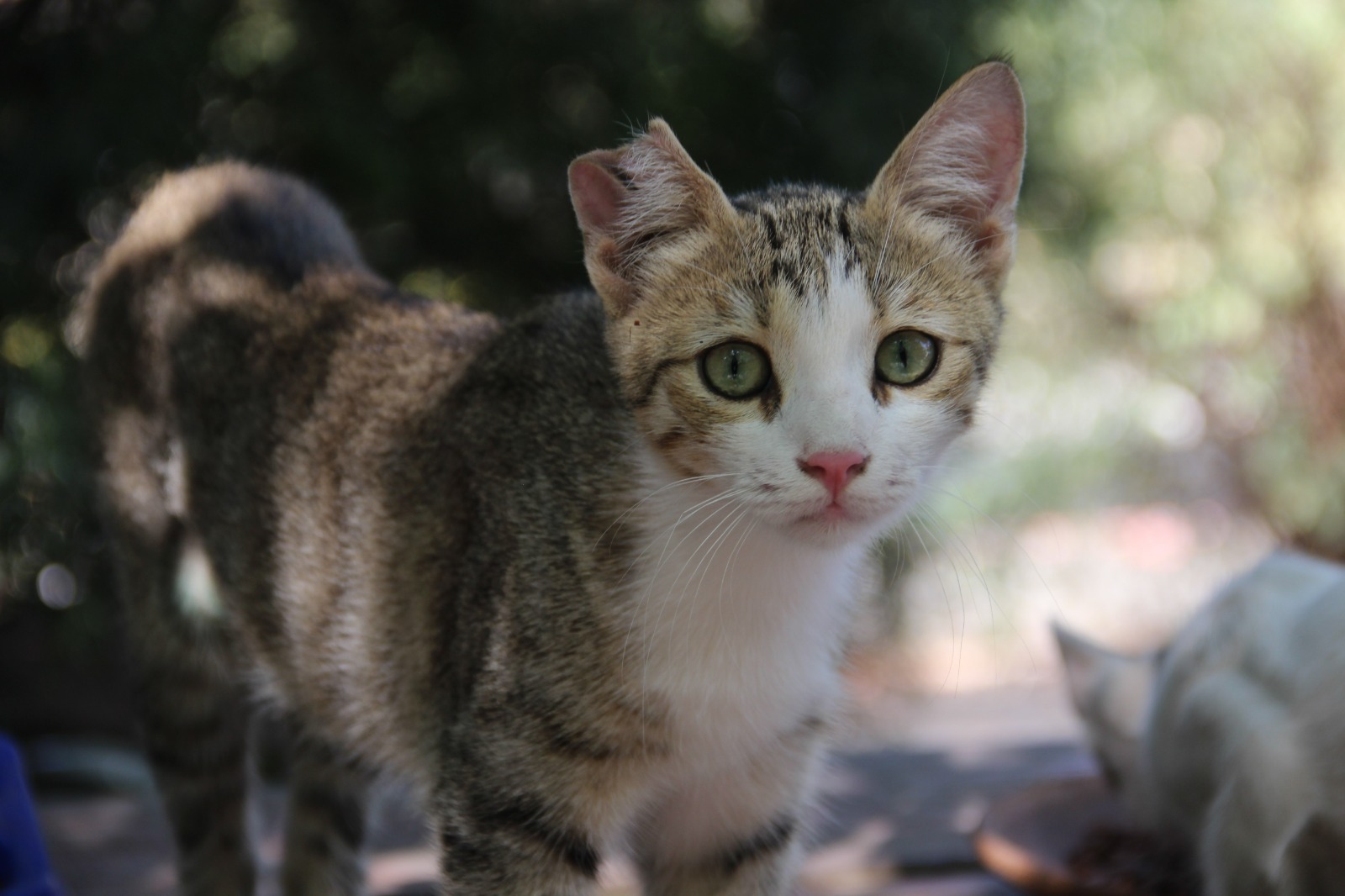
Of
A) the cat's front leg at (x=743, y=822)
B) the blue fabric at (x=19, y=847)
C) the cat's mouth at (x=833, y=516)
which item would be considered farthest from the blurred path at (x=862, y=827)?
the cat's mouth at (x=833, y=516)

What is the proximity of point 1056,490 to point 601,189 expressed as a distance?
4.11 m

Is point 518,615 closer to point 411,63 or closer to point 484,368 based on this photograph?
point 484,368

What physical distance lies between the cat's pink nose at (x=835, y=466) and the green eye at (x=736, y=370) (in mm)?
151

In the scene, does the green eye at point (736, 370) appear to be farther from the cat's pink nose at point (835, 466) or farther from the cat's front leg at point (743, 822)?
the cat's front leg at point (743, 822)

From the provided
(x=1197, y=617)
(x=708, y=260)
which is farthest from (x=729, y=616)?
(x=1197, y=617)

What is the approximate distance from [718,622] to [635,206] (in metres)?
0.59

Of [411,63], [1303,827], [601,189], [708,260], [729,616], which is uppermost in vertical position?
[411,63]

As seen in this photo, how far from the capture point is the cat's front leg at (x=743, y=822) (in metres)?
1.83

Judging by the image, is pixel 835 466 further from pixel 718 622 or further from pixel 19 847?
pixel 19 847

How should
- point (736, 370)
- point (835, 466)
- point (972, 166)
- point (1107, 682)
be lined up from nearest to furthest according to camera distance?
point (835, 466) → point (736, 370) → point (972, 166) → point (1107, 682)

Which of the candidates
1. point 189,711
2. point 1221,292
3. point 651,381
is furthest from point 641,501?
point 1221,292

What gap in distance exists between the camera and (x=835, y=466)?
1.45 m

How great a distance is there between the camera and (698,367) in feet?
5.26

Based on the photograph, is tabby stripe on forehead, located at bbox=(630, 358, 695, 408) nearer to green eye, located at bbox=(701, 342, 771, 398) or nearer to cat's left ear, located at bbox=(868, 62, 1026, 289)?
green eye, located at bbox=(701, 342, 771, 398)
